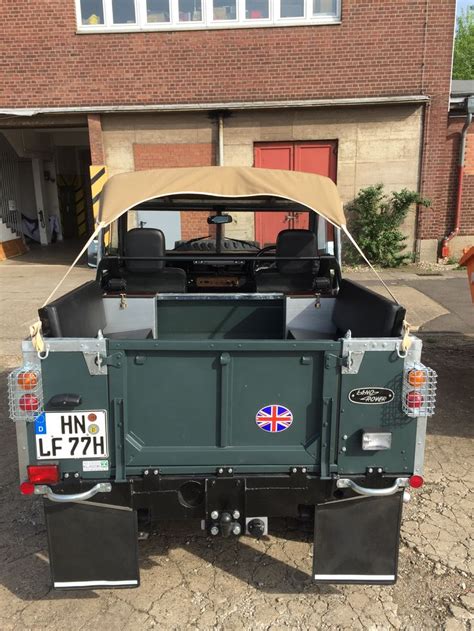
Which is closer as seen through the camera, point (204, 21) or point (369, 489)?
point (369, 489)

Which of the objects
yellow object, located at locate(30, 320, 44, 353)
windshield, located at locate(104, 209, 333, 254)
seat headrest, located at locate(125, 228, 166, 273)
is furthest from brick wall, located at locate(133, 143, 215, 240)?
yellow object, located at locate(30, 320, 44, 353)

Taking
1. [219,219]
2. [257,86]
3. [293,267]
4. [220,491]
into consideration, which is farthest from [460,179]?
[220,491]

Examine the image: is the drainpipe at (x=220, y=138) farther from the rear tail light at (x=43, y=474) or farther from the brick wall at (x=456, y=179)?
the rear tail light at (x=43, y=474)

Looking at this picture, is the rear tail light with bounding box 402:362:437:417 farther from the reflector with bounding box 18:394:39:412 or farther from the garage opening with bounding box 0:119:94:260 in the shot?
the garage opening with bounding box 0:119:94:260

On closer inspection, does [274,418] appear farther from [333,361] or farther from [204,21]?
[204,21]

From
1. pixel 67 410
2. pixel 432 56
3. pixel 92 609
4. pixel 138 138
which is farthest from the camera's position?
pixel 138 138

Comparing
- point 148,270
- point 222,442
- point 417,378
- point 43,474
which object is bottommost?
point 43,474

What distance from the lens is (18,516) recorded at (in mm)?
3635

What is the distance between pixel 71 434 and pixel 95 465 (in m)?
0.20

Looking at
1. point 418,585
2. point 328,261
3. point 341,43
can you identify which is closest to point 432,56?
point 341,43

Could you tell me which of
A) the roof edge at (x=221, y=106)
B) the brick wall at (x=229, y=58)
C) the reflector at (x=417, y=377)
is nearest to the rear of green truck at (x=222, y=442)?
the reflector at (x=417, y=377)

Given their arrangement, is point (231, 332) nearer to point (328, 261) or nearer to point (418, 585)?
point (328, 261)

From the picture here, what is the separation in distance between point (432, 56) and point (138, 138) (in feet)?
23.3

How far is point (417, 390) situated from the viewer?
255cm
